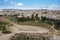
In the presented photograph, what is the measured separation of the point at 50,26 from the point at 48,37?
3.99 meters

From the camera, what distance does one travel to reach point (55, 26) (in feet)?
51.0

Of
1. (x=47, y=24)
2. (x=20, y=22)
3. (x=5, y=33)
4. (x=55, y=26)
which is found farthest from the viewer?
(x=20, y=22)

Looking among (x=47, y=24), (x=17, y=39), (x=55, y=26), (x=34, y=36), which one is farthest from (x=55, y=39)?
(x=47, y=24)

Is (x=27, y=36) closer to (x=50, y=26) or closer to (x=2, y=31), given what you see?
(x=2, y=31)

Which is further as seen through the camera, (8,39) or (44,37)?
(44,37)

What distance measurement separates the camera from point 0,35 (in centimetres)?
1271

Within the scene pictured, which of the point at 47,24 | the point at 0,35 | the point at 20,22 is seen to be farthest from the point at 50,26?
the point at 0,35

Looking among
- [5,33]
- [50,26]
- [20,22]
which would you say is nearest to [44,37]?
[5,33]

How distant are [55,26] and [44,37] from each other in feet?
11.9

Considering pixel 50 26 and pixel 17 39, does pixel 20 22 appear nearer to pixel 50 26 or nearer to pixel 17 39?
pixel 50 26

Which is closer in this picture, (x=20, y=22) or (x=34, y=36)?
(x=34, y=36)

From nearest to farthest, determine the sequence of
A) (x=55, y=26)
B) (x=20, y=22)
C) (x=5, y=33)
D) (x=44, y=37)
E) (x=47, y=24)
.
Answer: (x=44, y=37), (x=5, y=33), (x=55, y=26), (x=47, y=24), (x=20, y=22)

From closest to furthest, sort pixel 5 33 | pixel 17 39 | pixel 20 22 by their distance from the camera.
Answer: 1. pixel 17 39
2. pixel 5 33
3. pixel 20 22

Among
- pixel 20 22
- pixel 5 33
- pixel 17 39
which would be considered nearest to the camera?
pixel 17 39
